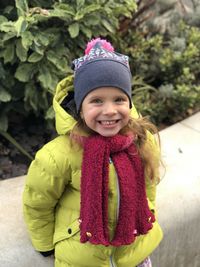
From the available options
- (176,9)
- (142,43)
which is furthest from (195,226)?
(176,9)

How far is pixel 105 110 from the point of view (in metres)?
2.00

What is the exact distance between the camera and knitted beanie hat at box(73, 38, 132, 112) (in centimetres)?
198

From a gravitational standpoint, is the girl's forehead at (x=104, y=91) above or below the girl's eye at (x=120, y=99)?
above

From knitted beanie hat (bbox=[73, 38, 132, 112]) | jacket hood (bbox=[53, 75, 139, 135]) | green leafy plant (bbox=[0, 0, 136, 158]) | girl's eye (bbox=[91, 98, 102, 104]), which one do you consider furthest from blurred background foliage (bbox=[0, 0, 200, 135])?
girl's eye (bbox=[91, 98, 102, 104])

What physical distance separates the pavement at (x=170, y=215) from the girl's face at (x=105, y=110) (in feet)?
2.62

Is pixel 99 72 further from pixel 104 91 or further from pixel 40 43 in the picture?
pixel 40 43

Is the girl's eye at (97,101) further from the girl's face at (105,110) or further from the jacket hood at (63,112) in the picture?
the jacket hood at (63,112)

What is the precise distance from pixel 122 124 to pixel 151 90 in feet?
7.27

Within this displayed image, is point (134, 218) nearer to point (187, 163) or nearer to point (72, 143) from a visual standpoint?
point (72, 143)

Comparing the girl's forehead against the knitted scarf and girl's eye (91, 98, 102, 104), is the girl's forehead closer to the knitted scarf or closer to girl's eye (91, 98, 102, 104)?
girl's eye (91, 98, 102, 104)

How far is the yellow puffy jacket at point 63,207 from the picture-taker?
2143 mm

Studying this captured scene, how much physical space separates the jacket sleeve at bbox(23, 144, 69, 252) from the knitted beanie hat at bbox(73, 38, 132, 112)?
26 cm

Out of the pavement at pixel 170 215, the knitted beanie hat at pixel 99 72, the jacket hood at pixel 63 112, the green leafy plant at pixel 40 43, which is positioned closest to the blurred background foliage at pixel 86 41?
the green leafy plant at pixel 40 43

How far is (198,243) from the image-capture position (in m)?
3.16
